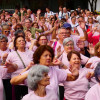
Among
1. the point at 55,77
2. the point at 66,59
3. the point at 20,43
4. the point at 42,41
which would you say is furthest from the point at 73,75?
the point at 42,41

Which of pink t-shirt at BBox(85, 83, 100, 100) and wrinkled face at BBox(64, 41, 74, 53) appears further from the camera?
wrinkled face at BBox(64, 41, 74, 53)

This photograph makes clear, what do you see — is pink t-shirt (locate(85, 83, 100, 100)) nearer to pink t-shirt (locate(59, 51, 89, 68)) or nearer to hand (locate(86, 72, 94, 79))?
hand (locate(86, 72, 94, 79))

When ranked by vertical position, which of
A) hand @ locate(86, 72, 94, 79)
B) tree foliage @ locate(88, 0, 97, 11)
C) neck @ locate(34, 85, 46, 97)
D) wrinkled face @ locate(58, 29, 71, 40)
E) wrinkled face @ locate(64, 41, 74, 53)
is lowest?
neck @ locate(34, 85, 46, 97)

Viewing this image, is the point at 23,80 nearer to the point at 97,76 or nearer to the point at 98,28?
the point at 97,76

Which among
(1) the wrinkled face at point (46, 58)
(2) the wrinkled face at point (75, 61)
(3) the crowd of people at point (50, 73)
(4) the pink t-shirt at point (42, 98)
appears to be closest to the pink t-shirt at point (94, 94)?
(3) the crowd of people at point (50, 73)

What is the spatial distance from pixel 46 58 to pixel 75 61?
0.68 meters

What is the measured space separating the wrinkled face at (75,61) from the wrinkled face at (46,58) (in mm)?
568

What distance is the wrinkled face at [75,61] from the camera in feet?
14.9

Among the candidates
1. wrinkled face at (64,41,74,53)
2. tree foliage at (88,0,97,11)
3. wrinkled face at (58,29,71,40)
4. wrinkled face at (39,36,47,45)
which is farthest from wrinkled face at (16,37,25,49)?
tree foliage at (88,0,97,11)

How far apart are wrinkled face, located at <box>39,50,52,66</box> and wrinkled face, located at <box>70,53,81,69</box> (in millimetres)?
568

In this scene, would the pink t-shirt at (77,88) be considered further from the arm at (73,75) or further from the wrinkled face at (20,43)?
the wrinkled face at (20,43)

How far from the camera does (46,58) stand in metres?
4.11

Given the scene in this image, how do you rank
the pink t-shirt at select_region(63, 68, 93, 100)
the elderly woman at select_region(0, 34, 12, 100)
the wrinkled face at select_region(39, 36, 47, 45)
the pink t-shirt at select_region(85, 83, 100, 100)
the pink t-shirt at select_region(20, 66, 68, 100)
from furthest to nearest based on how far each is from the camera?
the wrinkled face at select_region(39, 36, 47, 45), the elderly woman at select_region(0, 34, 12, 100), the pink t-shirt at select_region(63, 68, 93, 100), the pink t-shirt at select_region(20, 66, 68, 100), the pink t-shirt at select_region(85, 83, 100, 100)

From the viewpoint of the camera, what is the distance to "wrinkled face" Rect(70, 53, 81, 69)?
4543 mm
